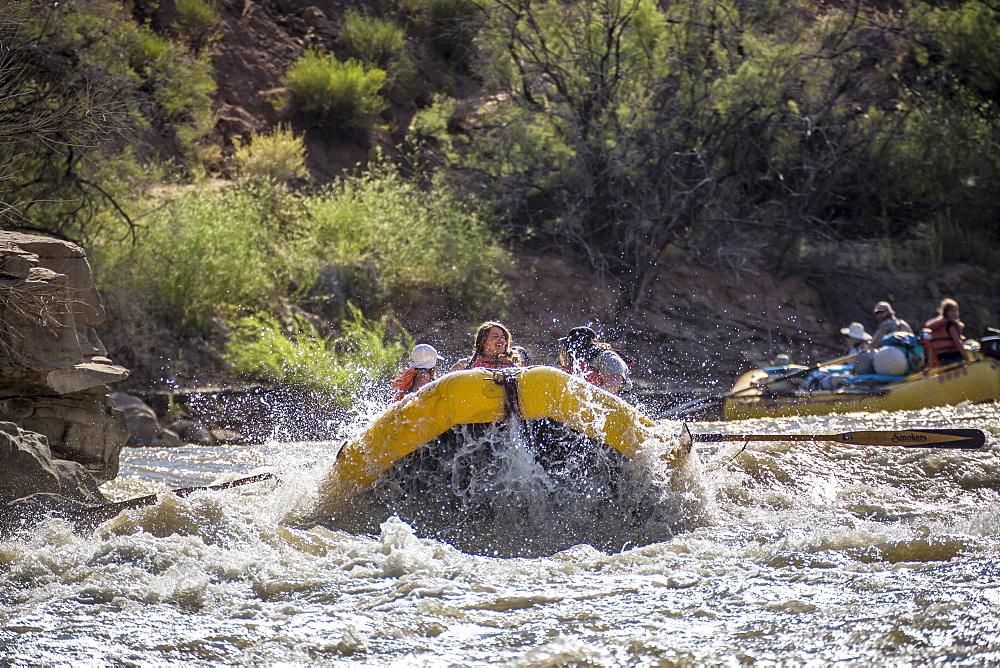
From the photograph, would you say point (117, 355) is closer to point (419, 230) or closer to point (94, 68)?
point (94, 68)

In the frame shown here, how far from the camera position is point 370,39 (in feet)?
59.4

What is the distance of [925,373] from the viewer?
9.74 meters

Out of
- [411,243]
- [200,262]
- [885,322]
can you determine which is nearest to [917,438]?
[885,322]

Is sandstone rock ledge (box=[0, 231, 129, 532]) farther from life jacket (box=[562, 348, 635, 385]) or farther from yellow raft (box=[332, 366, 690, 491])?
life jacket (box=[562, 348, 635, 385])

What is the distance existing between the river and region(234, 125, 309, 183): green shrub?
9.78 metres

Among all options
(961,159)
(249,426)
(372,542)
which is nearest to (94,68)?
(249,426)

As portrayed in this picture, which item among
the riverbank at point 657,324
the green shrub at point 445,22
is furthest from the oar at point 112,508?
the green shrub at point 445,22

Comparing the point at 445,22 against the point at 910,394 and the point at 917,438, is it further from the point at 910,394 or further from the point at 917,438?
the point at 917,438

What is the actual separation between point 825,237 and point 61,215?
34.6 ft

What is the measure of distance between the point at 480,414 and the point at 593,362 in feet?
5.98

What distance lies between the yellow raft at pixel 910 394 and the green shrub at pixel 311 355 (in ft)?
13.2

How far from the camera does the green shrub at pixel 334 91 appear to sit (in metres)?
16.4

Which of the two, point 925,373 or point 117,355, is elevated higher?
point 117,355

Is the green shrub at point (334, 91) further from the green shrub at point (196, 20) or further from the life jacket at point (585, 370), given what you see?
the life jacket at point (585, 370)
